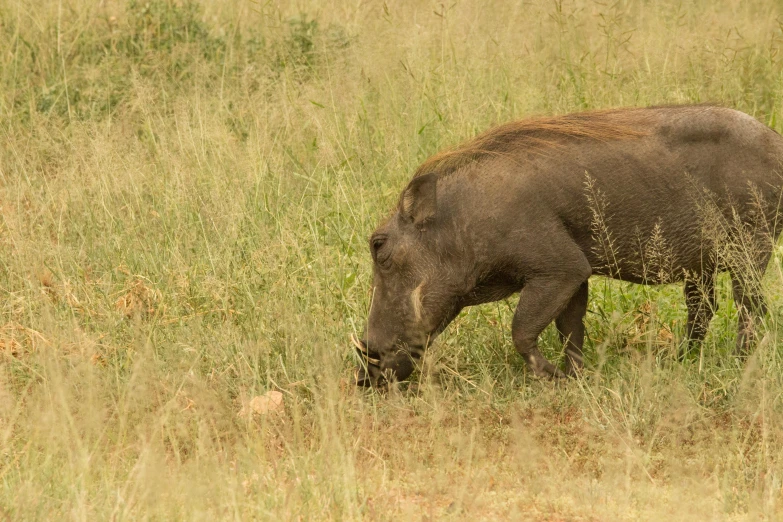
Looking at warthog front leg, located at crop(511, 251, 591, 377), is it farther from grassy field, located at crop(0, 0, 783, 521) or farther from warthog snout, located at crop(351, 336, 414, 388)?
warthog snout, located at crop(351, 336, 414, 388)

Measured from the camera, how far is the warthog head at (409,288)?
445cm

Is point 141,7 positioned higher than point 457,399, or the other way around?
point 141,7

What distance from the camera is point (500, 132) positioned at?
4652 millimetres

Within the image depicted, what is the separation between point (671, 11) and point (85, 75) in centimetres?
401

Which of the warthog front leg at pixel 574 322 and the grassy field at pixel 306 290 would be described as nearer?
the grassy field at pixel 306 290

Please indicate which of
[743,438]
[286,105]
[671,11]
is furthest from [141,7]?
[743,438]

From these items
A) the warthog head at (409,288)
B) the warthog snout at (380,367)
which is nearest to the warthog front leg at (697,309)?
the warthog head at (409,288)

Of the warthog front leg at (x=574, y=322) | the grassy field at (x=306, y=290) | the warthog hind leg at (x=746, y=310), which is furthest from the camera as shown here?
the warthog front leg at (x=574, y=322)

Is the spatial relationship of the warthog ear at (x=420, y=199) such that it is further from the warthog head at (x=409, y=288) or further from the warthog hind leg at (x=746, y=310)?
the warthog hind leg at (x=746, y=310)

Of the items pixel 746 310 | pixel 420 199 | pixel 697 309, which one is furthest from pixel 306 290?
pixel 746 310

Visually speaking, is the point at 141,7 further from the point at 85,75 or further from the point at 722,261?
the point at 722,261

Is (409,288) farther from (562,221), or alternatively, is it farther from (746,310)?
(746,310)

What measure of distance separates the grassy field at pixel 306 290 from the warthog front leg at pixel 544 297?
20 centimetres

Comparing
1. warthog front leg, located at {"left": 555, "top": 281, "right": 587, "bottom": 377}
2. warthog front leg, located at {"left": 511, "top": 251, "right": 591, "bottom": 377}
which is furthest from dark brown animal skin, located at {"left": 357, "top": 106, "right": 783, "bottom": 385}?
warthog front leg, located at {"left": 555, "top": 281, "right": 587, "bottom": 377}
